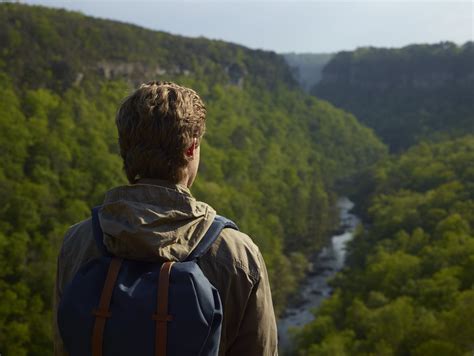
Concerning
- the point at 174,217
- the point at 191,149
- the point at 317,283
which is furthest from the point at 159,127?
the point at 317,283

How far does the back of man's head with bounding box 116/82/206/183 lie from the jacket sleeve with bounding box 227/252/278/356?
0.61 meters

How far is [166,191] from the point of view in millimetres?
2344

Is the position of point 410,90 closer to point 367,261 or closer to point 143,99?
point 367,261

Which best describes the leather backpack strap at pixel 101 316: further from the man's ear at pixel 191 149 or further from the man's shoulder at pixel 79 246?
the man's ear at pixel 191 149

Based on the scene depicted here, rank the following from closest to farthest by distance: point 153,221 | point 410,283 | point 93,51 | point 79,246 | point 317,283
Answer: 1. point 153,221
2. point 79,246
3. point 410,283
4. point 317,283
5. point 93,51

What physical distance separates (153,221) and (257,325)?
2.29ft

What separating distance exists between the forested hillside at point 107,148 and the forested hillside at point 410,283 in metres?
7.75

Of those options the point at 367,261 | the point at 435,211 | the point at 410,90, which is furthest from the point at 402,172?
the point at 410,90

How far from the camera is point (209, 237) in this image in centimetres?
235

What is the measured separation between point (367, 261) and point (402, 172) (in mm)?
30540

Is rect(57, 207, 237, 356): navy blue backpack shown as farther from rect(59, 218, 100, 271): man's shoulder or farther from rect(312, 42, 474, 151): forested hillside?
rect(312, 42, 474, 151): forested hillside

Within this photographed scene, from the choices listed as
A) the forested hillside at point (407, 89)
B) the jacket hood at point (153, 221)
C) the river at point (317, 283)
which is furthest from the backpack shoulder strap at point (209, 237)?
the forested hillside at point (407, 89)

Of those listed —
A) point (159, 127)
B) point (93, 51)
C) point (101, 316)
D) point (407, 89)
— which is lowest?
point (101, 316)

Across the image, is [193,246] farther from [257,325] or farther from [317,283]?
[317,283]
